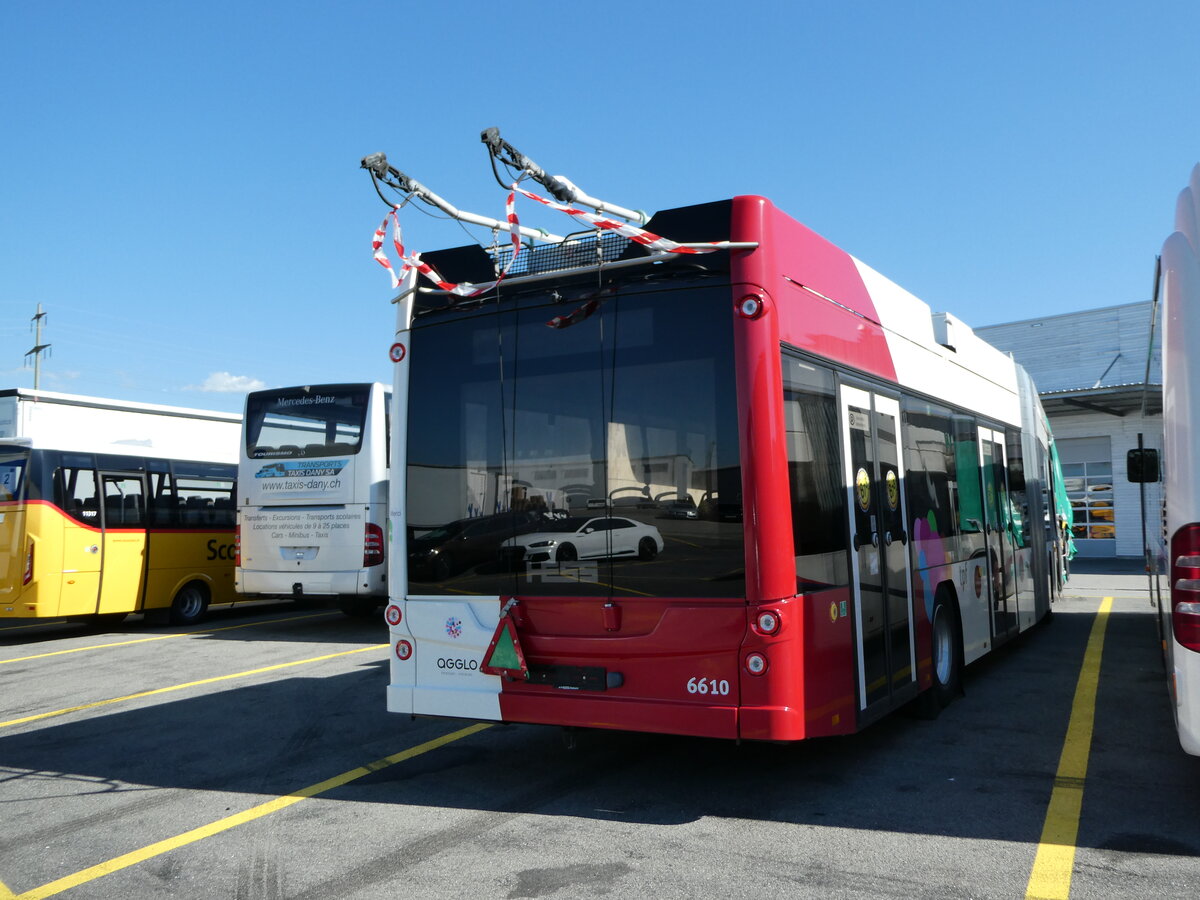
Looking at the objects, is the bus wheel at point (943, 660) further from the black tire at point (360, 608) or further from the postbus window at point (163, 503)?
the postbus window at point (163, 503)

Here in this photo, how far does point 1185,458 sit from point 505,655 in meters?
3.58

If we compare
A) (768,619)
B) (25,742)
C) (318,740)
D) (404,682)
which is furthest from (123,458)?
(768,619)

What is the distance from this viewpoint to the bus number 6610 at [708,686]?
5.05 m

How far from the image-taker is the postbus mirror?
843 cm

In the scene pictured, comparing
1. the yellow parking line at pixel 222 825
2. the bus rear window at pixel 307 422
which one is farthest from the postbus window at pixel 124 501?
the yellow parking line at pixel 222 825

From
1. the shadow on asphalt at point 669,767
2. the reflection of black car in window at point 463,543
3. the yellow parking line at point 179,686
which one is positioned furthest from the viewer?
the yellow parking line at point 179,686

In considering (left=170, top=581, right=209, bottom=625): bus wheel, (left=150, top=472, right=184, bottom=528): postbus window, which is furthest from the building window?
(left=150, top=472, right=184, bottom=528): postbus window

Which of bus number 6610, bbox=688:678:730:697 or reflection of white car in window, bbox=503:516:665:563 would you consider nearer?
bus number 6610, bbox=688:678:730:697

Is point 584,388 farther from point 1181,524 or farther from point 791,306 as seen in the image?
point 1181,524

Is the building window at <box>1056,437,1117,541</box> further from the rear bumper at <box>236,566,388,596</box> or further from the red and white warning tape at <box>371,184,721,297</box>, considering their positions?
the red and white warning tape at <box>371,184,721,297</box>

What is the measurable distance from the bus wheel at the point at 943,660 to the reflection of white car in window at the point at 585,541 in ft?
10.3

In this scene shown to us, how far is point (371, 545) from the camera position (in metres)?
13.3

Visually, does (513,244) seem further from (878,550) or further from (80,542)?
(80,542)

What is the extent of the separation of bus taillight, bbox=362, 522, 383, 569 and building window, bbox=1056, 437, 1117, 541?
75.5 ft
